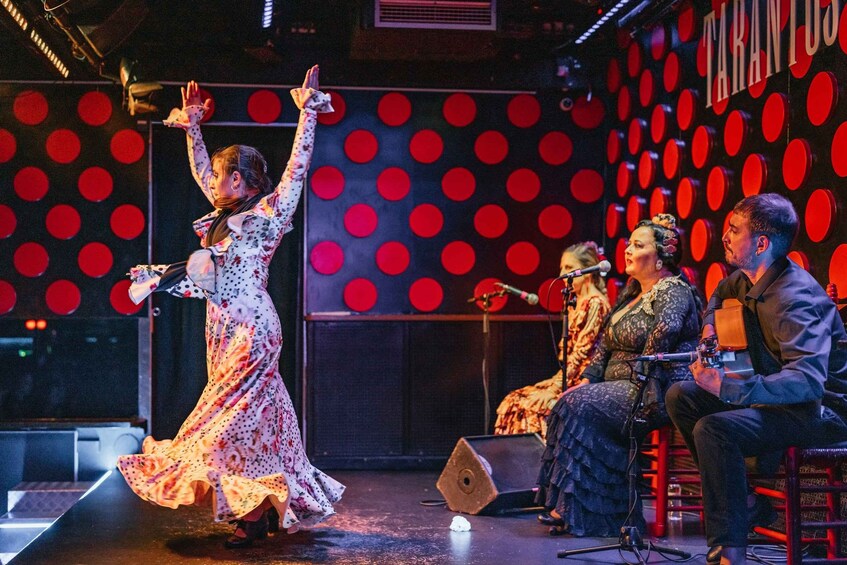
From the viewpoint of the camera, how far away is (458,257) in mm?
7266

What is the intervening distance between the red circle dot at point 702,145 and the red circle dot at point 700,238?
1.16 ft

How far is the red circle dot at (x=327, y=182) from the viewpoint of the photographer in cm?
718

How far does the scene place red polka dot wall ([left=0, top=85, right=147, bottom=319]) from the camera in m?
7.06

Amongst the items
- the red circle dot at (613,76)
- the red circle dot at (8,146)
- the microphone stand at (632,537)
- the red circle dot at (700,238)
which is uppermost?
the red circle dot at (613,76)

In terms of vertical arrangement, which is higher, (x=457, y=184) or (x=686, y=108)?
(x=686, y=108)

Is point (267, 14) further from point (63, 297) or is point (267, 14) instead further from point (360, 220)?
point (63, 297)

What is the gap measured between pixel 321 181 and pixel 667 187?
2.56 metres

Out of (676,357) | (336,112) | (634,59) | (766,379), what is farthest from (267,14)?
(766,379)

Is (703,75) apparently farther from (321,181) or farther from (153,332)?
(153,332)

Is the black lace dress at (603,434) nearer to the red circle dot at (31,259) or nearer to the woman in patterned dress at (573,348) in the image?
the woman in patterned dress at (573,348)

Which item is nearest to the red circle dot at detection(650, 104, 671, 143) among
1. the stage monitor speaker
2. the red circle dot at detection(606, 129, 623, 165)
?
the red circle dot at detection(606, 129, 623, 165)

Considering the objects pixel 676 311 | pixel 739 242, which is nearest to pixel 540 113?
pixel 676 311

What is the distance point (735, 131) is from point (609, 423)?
182 cm

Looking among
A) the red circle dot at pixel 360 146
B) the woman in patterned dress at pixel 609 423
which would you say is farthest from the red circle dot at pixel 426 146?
the woman in patterned dress at pixel 609 423
